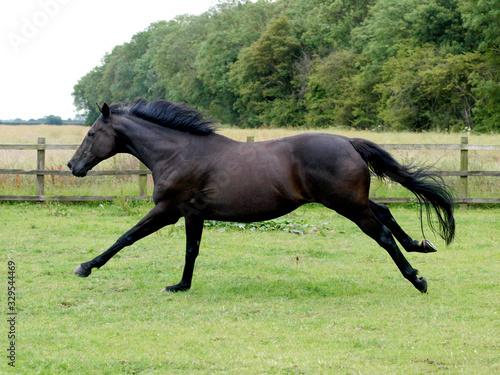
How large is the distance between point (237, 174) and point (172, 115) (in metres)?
1.07

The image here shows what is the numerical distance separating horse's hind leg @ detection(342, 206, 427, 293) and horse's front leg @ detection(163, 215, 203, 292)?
163 cm

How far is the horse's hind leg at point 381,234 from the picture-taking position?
19.3 ft

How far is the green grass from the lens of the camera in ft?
13.4

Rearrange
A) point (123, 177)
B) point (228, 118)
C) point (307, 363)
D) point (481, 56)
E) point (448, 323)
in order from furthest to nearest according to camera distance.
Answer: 1. point (228, 118)
2. point (481, 56)
3. point (123, 177)
4. point (448, 323)
5. point (307, 363)

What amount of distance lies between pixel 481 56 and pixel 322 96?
721 inches

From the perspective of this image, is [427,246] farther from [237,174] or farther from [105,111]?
[105,111]

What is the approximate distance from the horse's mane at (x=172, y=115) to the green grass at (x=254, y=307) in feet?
5.72

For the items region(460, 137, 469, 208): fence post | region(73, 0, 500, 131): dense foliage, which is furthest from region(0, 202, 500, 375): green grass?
region(73, 0, 500, 131): dense foliage

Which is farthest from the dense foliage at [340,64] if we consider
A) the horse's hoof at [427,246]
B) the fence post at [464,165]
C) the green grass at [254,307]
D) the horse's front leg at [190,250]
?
the horse's hoof at [427,246]

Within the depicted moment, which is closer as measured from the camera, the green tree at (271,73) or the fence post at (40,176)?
the fence post at (40,176)

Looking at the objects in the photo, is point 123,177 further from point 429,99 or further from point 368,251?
point 429,99

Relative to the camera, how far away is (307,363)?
13.1 feet

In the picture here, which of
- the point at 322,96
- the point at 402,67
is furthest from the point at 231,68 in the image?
the point at 402,67

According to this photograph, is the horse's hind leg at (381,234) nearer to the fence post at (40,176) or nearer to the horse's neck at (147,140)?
the horse's neck at (147,140)
